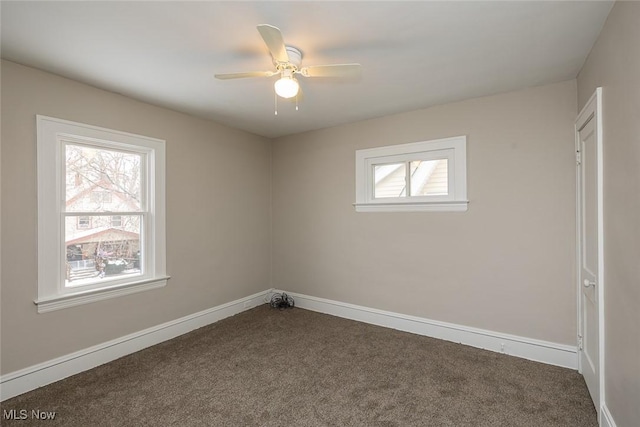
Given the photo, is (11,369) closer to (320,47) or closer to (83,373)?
(83,373)

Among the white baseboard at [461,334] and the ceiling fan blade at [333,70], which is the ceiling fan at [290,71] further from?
the white baseboard at [461,334]

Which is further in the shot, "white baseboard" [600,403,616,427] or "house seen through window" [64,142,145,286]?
"house seen through window" [64,142,145,286]

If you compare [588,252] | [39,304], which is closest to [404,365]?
[588,252]

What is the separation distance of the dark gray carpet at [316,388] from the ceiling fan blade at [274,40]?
237cm

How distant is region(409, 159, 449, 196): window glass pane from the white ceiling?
0.72 meters

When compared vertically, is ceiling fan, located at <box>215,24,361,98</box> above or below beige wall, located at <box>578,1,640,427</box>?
above

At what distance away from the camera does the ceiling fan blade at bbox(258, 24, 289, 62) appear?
1.59 meters

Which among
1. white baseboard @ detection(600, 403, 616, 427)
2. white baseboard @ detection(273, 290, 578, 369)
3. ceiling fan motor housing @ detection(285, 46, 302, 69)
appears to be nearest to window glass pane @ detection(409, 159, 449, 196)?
white baseboard @ detection(273, 290, 578, 369)

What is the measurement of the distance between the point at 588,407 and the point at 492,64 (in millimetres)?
2619

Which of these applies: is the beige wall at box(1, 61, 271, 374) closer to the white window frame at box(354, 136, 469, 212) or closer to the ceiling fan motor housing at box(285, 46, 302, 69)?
the white window frame at box(354, 136, 469, 212)

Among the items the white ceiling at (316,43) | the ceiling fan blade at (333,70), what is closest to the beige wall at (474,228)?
the white ceiling at (316,43)

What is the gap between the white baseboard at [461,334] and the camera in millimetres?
2797

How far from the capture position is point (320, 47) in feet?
7.18

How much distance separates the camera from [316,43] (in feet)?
7.00
